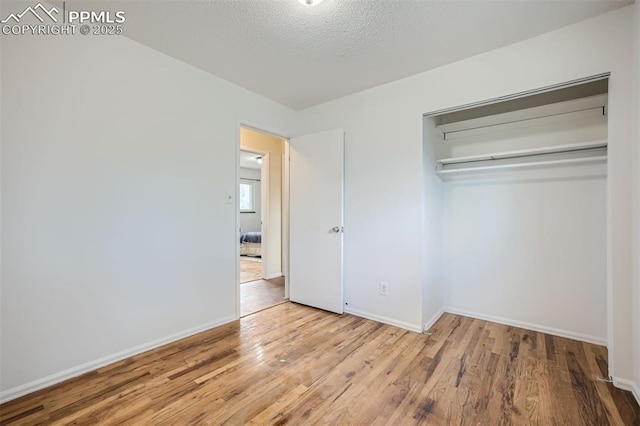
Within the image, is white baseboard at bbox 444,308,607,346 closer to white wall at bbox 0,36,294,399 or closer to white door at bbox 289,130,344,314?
white door at bbox 289,130,344,314

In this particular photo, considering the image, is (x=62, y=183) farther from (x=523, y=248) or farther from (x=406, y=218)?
(x=523, y=248)

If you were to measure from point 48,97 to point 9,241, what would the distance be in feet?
3.08

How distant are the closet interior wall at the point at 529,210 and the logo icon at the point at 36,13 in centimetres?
303

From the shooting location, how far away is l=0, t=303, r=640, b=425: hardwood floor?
1565 millimetres

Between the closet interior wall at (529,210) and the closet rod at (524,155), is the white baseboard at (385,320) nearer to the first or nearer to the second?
the closet interior wall at (529,210)

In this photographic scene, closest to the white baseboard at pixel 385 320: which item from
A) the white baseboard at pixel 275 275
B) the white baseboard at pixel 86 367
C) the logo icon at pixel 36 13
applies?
the white baseboard at pixel 86 367

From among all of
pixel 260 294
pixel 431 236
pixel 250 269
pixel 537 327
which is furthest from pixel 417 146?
pixel 250 269

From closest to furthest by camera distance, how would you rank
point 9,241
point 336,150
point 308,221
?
point 9,241 → point 336,150 → point 308,221

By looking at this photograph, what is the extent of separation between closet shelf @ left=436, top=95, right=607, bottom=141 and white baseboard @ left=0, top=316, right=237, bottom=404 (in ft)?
10.9

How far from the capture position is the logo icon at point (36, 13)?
169 cm

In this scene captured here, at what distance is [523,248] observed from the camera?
2.74 meters

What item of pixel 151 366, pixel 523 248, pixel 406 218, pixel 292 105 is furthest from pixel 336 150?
pixel 151 366

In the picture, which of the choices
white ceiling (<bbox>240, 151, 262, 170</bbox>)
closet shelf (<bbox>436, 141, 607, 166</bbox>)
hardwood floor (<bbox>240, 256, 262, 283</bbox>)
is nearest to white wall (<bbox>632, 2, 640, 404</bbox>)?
closet shelf (<bbox>436, 141, 607, 166</bbox>)

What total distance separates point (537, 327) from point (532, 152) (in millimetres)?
1648
